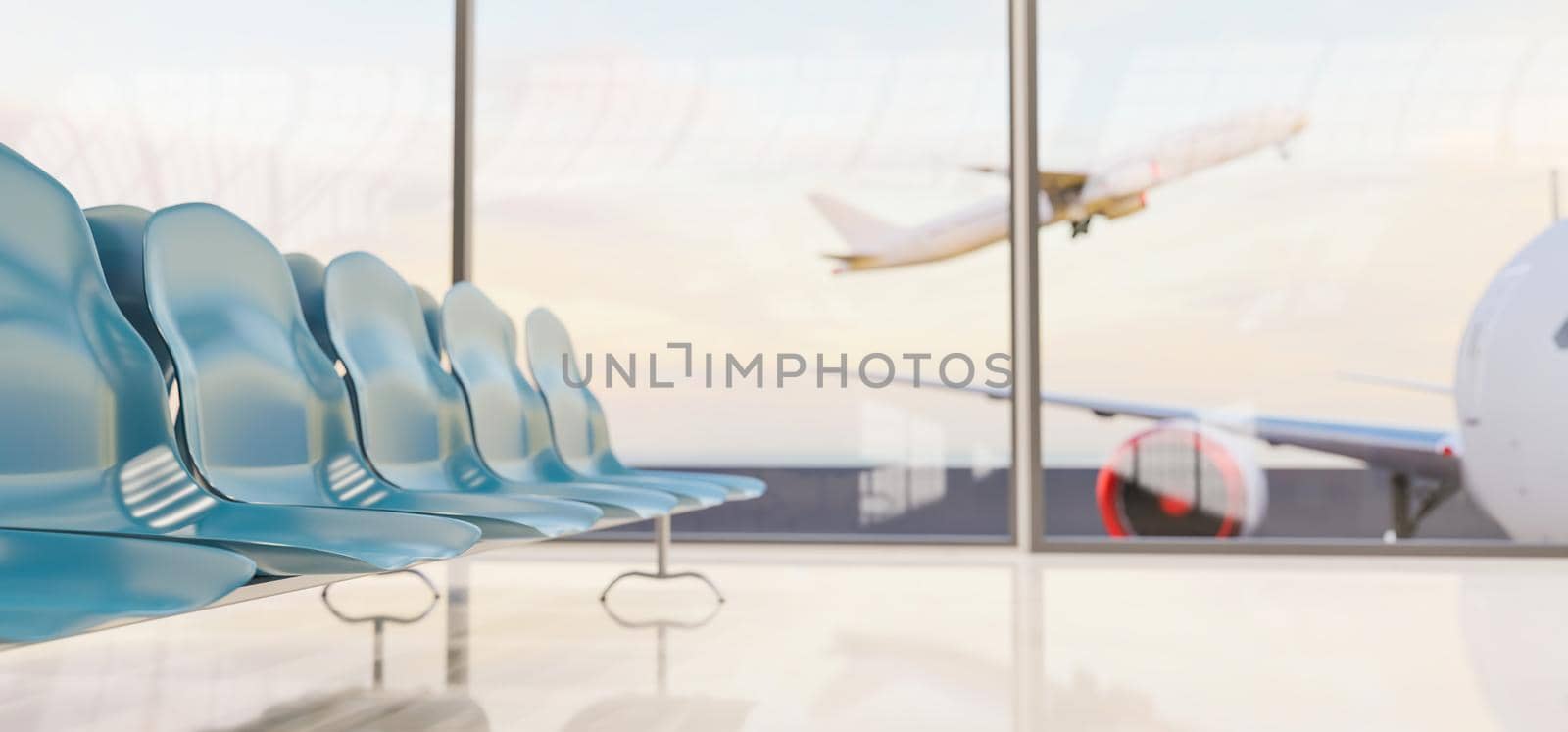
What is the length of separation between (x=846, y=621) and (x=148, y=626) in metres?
1.58

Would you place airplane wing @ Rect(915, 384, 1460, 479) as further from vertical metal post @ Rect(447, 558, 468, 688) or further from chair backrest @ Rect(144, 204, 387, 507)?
chair backrest @ Rect(144, 204, 387, 507)

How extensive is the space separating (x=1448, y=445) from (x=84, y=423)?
4.42 metres

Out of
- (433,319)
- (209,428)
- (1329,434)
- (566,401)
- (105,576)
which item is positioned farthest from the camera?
(1329,434)

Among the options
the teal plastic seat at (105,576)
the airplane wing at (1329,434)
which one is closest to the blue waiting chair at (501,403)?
the teal plastic seat at (105,576)

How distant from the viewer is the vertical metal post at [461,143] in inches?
191

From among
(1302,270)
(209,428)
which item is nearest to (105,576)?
(209,428)

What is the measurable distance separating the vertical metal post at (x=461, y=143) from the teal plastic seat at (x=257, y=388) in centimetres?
274

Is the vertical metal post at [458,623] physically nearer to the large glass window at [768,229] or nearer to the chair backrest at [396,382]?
the chair backrest at [396,382]

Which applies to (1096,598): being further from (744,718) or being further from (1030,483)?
(744,718)

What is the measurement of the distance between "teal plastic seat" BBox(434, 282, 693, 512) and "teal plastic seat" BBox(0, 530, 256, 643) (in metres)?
1.61

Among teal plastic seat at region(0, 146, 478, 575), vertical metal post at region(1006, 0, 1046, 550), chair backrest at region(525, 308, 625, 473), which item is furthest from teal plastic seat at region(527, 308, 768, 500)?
teal plastic seat at region(0, 146, 478, 575)

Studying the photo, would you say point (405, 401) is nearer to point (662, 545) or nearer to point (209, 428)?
point (209, 428)

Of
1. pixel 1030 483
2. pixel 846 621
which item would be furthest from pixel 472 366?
pixel 1030 483

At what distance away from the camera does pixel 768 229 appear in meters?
4.89
